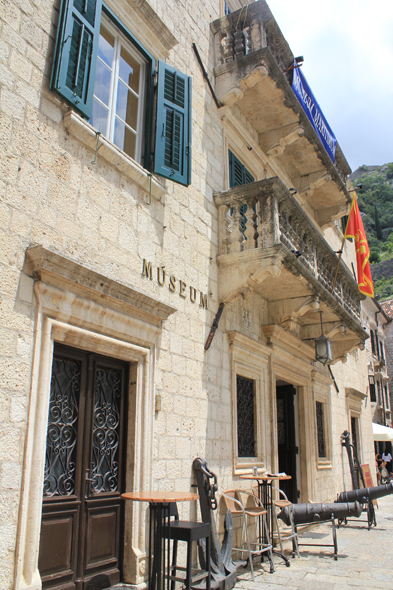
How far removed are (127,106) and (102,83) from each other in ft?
1.66

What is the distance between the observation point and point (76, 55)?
4672 mm

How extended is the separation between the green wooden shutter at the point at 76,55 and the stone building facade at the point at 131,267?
0.02m

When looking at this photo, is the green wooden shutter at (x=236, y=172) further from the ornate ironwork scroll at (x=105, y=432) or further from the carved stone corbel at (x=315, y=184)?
the ornate ironwork scroll at (x=105, y=432)

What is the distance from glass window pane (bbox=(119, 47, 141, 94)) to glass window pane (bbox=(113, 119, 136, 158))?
637 mm

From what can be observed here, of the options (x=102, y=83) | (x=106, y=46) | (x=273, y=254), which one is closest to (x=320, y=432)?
(x=273, y=254)

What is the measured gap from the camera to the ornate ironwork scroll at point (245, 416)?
727 centimetres

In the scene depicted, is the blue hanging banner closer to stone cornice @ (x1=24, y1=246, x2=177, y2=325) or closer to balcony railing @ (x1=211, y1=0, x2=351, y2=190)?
balcony railing @ (x1=211, y1=0, x2=351, y2=190)

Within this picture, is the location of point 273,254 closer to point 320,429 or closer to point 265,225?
point 265,225

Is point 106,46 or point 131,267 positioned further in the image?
point 106,46

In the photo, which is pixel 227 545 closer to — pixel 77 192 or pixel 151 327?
pixel 151 327

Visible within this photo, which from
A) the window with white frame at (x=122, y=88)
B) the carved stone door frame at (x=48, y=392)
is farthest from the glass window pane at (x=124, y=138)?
the carved stone door frame at (x=48, y=392)

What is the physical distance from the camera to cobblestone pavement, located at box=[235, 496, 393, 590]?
5.46m

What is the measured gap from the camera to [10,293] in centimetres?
373

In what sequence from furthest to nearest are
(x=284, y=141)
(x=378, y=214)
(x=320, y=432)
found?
(x=378, y=214)
(x=320, y=432)
(x=284, y=141)
